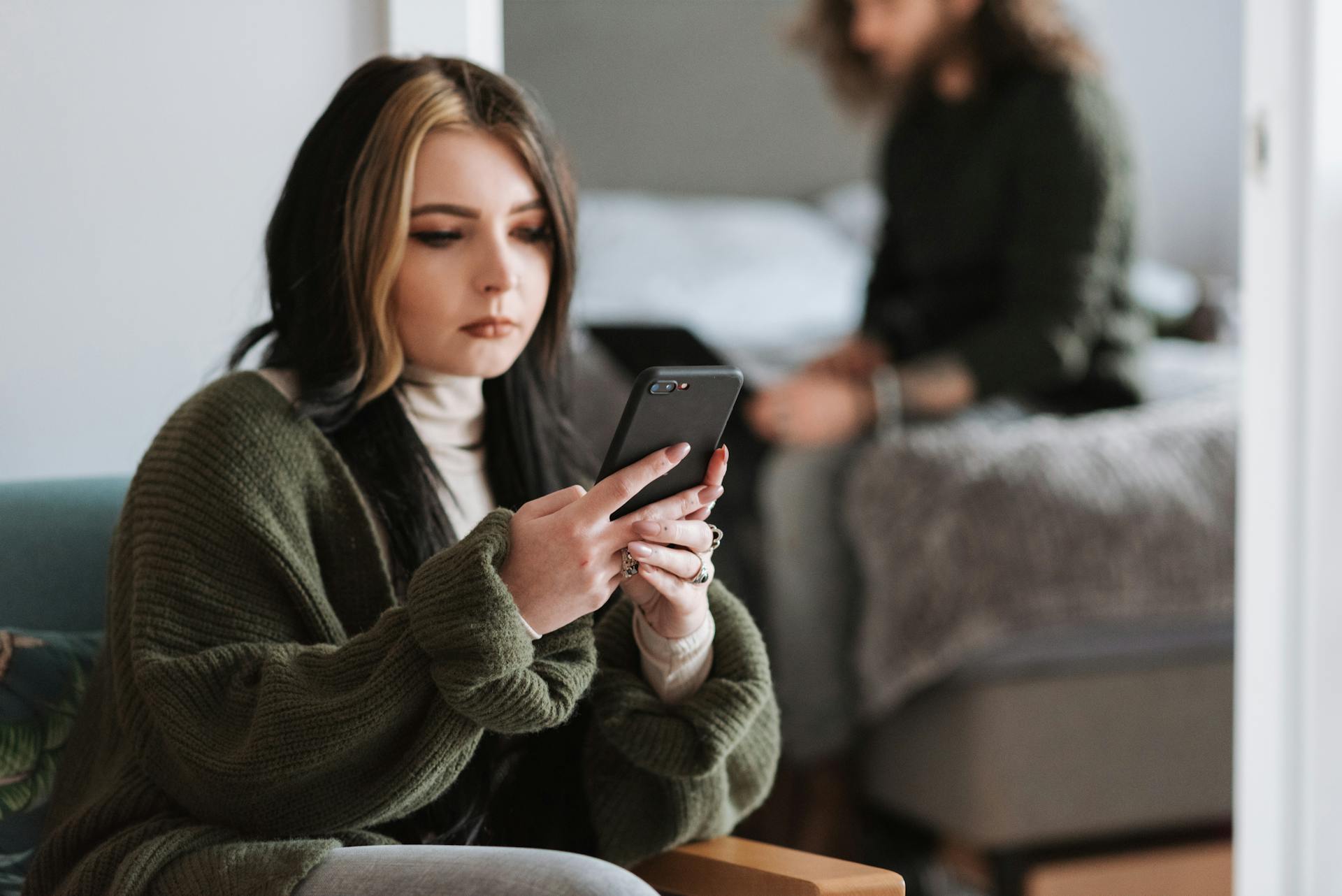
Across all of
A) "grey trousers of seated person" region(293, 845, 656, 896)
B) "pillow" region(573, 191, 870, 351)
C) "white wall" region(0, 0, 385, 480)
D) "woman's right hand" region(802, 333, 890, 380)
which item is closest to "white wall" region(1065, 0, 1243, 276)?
"pillow" region(573, 191, 870, 351)

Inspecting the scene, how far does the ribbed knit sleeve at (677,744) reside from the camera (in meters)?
0.94

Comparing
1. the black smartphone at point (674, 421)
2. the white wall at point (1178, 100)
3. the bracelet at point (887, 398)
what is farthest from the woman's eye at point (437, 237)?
the white wall at point (1178, 100)

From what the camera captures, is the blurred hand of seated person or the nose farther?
the blurred hand of seated person

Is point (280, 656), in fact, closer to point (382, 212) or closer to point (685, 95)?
point (382, 212)

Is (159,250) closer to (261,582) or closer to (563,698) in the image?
(261,582)

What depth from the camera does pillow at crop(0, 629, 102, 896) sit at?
3.08 ft

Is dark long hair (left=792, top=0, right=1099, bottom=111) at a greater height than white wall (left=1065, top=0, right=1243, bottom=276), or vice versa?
dark long hair (left=792, top=0, right=1099, bottom=111)

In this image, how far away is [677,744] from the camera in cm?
94

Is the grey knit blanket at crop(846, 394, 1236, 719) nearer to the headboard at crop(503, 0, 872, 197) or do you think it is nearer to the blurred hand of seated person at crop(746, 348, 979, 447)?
the blurred hand of seated person at crop(746, 348, 979, 447)

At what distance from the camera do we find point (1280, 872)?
1.53 metres

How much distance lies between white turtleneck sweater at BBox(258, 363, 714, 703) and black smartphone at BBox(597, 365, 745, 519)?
0.15 meters

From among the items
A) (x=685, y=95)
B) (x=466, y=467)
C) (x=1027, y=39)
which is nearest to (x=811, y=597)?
(x=1027, y=39)

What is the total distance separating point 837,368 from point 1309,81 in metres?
0.93

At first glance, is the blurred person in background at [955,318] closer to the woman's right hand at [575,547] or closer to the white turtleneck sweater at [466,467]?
the white turtleneck sweater at [466,467]
